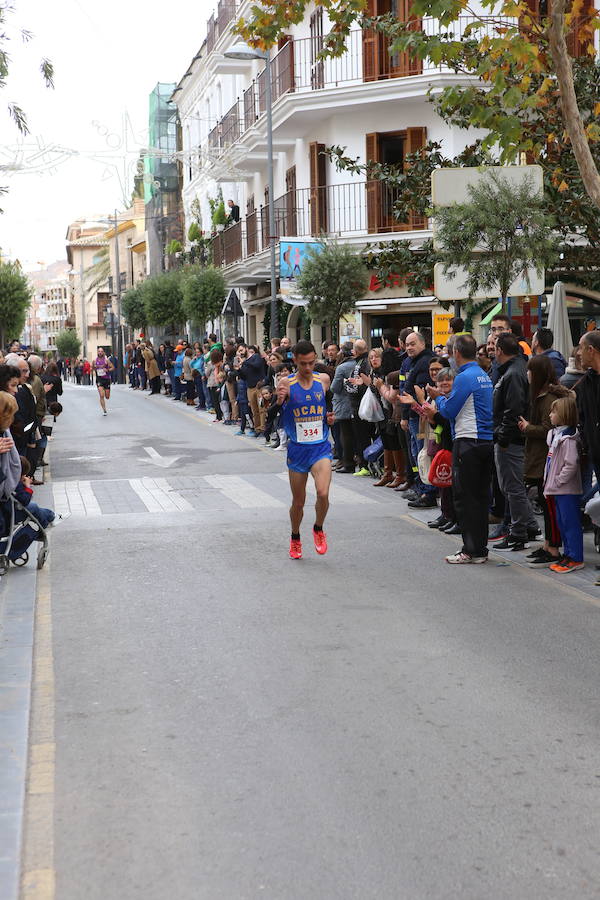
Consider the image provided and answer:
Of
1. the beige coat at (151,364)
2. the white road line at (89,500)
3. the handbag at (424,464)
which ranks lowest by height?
the white road line at (89,500)

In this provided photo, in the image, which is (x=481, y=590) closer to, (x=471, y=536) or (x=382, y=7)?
(x=471, y=536)

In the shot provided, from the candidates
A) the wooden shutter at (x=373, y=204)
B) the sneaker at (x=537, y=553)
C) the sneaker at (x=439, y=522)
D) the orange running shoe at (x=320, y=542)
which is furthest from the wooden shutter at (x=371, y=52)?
the sneaker at (x=537, y=553)

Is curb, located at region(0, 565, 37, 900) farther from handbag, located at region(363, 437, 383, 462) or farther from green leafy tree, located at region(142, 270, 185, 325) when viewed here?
green leafy tree, located at region(142, 270, 185, 325)

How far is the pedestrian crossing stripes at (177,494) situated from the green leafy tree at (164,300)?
34.7 meters

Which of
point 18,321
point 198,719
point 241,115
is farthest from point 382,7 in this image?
point 18,321

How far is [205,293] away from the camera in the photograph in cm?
4031

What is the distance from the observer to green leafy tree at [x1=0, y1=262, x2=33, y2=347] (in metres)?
60.6

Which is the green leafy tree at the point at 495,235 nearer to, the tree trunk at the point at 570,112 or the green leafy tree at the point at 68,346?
the tree trunk at the point at 570,112

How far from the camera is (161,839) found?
4.37 m

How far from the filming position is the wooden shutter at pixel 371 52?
93.5ft

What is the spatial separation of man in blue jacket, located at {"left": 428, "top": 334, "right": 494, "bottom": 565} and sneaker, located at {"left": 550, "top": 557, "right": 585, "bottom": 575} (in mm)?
671

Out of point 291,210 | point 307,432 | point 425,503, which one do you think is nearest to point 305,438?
point 307,432

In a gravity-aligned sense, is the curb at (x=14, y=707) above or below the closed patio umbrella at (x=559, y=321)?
below

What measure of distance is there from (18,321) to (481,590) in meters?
57.5
